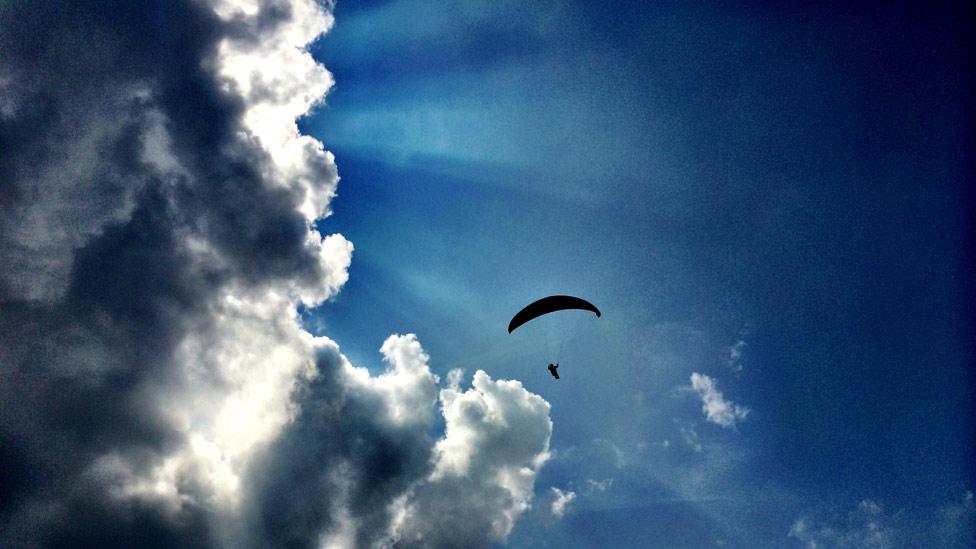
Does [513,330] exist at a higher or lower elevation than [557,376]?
higher

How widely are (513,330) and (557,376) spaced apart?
549 cm

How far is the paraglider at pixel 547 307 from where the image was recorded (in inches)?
1773

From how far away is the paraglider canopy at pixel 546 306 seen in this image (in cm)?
4506

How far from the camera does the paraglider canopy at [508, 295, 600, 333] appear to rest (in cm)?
4506

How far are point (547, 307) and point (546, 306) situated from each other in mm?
140

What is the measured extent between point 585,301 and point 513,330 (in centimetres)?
639

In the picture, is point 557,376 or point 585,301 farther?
point 585,301

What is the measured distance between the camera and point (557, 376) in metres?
41.8

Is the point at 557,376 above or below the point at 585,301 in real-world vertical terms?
below

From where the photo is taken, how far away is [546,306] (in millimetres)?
45594

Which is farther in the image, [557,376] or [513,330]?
[513,330]

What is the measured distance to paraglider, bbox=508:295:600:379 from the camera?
45.0m

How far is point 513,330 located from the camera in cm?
4488

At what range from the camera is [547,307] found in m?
45.7
